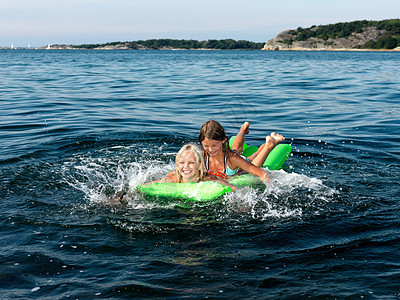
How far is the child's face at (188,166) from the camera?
5.71m

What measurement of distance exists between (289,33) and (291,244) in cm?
14968

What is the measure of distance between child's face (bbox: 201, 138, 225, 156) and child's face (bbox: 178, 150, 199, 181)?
0.95 ft

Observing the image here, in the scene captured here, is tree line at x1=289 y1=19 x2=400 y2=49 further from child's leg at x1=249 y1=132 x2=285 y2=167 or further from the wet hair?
the wet hair

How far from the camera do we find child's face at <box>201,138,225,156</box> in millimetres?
5805

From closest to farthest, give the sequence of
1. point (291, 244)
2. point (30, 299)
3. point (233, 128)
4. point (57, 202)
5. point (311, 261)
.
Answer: point (30, 299), point (311, 261), point (291, 244), point (57, 202), point (233, 128)

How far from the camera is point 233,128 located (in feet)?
36.7

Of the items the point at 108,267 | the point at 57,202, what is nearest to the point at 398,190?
the point at 108,267

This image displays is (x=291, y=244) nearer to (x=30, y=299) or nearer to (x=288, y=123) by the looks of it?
(x=30, y=299)

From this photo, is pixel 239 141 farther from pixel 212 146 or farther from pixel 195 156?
pixel 195 156

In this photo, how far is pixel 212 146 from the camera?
19.3 feet

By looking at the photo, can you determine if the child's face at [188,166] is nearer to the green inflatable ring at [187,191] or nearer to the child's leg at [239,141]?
the green inflatable ring at [187,191]

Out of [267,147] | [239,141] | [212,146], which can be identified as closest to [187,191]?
[212,146]

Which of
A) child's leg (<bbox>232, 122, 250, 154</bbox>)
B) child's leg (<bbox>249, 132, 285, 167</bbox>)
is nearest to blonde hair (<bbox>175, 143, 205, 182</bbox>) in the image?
child's leg (<bbox>249, 132, 285, 167</bbox>)

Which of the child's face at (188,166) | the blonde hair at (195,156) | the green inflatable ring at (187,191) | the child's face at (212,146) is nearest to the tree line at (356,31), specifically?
the child's face at (212,146)
